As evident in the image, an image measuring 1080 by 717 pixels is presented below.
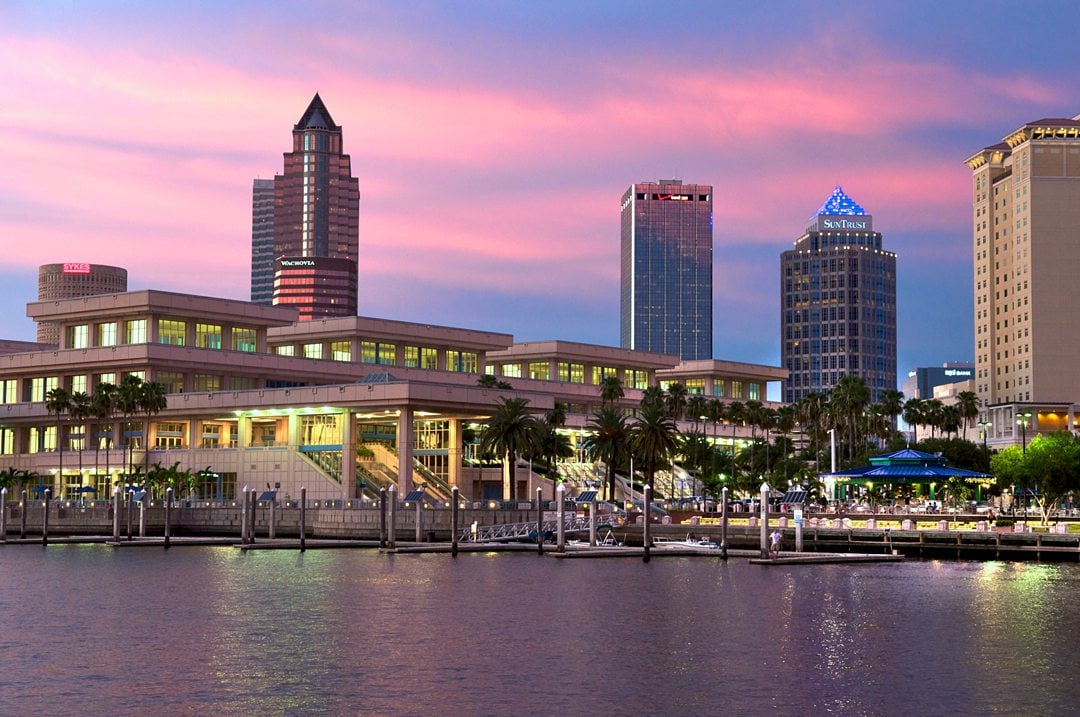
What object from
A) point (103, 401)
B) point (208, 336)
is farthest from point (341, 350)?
point (103, 401)

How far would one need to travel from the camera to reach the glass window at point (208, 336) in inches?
6727

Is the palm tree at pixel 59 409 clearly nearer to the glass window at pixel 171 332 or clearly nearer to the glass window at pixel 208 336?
the glass window at pixel 171 332

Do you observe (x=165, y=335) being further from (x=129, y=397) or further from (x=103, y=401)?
(x=129, y=397)

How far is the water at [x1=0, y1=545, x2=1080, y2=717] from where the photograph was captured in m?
46.2

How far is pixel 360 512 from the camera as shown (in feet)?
424

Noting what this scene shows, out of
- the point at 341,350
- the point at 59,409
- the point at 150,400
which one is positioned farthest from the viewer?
the point at 341,350

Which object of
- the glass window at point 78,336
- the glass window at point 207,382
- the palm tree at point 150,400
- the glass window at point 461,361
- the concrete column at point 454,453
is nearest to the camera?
the palm tree at point 150,400

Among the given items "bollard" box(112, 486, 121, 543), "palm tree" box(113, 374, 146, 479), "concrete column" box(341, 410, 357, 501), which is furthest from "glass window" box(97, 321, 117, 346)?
"bollard" box(112, 486, 121, 543)

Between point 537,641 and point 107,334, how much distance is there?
403 ft

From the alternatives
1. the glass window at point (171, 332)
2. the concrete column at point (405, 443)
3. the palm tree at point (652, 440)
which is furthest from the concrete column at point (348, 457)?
the glass window at point (171, 332)

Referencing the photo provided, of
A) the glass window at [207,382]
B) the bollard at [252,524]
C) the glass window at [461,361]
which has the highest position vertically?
the glass window at [461,361]

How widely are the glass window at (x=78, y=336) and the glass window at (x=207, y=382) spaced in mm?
16191

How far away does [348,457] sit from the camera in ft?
474

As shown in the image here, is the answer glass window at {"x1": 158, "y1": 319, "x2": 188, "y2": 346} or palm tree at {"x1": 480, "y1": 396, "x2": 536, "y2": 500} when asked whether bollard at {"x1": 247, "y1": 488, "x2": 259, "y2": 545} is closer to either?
palm tree at {"x1": 480, "y1": 396, "x2": 536, "y2": 500}
